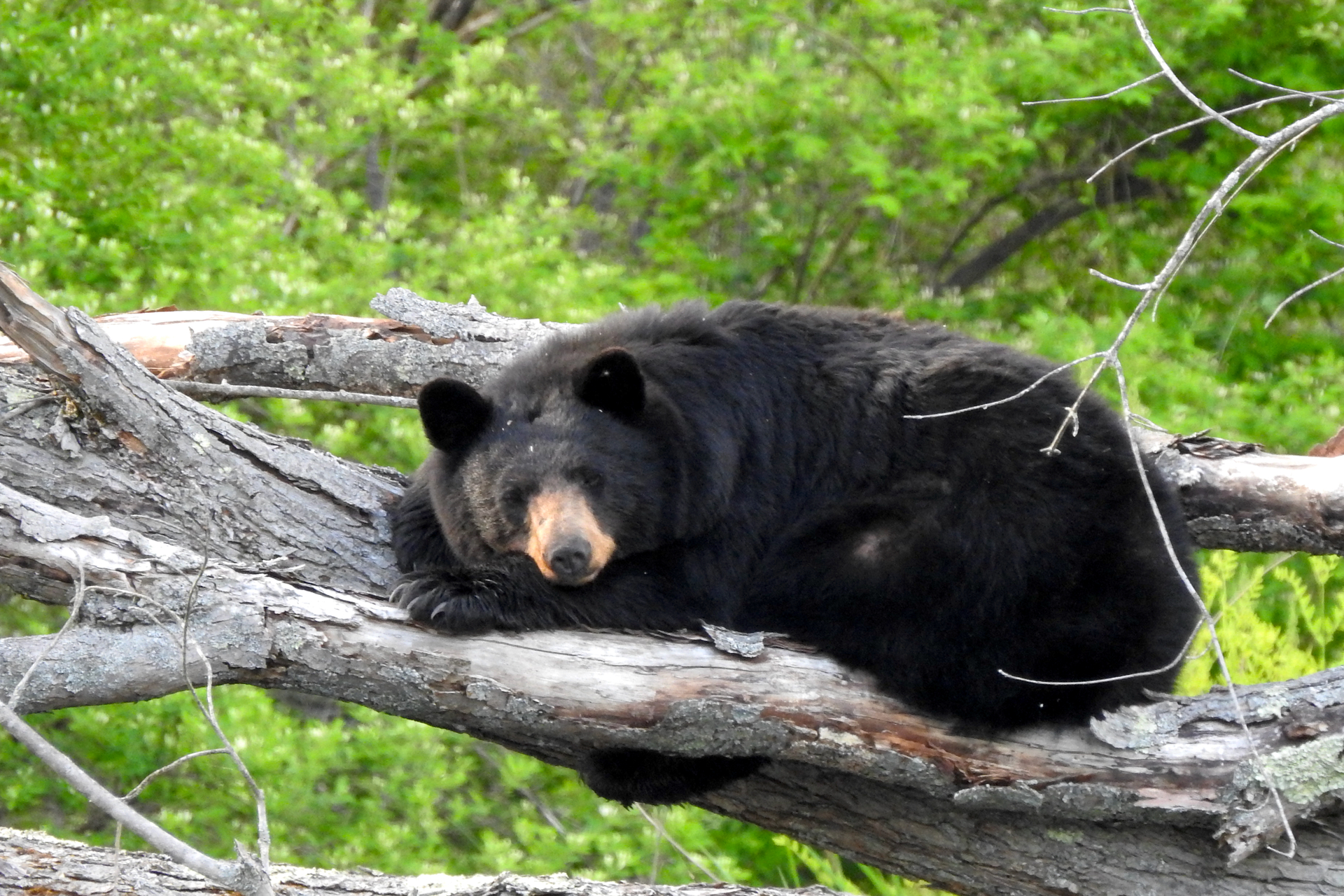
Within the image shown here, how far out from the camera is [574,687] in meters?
3.18

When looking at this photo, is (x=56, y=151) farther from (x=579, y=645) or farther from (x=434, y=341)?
(x=579, y=645)

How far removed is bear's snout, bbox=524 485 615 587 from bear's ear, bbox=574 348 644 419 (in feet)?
0.90

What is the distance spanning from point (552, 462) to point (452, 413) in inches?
12.6

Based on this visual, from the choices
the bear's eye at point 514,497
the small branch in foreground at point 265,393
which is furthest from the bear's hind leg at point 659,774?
the small branch in foreground at point 265,393

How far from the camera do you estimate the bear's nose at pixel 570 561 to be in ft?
11.5

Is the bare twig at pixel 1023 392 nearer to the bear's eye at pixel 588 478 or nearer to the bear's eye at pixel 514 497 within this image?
the bear's eye at pixel 588 478

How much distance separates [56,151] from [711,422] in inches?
241

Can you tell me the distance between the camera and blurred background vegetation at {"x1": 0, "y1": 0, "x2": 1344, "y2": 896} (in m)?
7.68

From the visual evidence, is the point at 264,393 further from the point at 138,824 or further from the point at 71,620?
the point at 138,824

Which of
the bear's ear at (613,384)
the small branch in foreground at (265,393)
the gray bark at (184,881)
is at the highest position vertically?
the bear's ear at (613,384)

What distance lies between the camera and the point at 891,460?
3961 mm

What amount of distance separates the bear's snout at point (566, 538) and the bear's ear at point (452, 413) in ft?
0.97

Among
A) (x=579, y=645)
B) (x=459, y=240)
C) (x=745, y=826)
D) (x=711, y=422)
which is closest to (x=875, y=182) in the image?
(x=459, y=240)

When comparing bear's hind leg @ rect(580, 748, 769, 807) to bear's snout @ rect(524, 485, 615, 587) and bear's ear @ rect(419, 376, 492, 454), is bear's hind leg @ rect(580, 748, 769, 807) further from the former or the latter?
bear's ear @ rect(419, 376, 492, 454)
